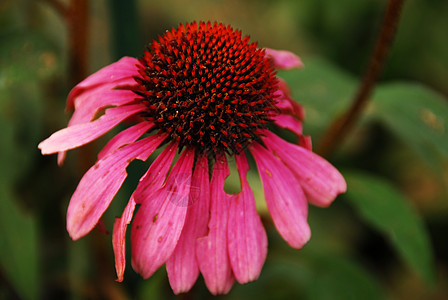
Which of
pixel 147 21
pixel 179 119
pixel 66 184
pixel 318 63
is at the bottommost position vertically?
pixel 66 184

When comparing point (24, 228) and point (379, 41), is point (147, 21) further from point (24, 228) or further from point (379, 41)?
point (379, 41)

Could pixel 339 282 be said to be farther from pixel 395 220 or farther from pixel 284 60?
pixel 284 60

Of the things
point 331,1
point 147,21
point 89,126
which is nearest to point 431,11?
point 331,1

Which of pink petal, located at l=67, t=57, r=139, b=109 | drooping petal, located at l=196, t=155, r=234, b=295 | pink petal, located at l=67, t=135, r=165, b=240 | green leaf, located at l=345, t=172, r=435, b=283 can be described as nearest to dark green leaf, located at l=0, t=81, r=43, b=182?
pink petal, located at l=67, t=57, r=139, b=109

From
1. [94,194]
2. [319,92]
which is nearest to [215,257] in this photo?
[94,194]

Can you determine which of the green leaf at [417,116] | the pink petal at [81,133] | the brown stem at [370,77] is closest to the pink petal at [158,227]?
the pink petal at [81,133]

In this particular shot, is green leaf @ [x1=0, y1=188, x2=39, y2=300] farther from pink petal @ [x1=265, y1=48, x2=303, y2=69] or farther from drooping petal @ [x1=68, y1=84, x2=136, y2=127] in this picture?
pink petal @ [x1=265, y1=48, x2=303, y2=69]

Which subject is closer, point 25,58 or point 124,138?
point 124,138
